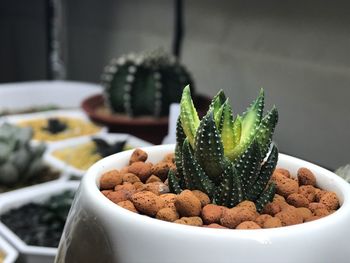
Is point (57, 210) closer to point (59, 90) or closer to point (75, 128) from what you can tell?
point (75, 128)

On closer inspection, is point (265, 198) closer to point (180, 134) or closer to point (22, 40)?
point (180, 134)

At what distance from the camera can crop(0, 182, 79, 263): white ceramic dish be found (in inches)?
27.9

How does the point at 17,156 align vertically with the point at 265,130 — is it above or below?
below

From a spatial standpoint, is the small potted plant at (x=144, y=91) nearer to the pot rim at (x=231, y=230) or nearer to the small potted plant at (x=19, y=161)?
the small potted plant at (x=19, y=161)

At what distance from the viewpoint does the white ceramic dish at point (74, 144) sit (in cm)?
103

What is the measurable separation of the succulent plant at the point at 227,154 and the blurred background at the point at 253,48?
241mm

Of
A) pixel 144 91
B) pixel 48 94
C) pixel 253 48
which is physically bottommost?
pixel 48 94

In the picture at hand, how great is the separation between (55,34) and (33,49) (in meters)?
0.46

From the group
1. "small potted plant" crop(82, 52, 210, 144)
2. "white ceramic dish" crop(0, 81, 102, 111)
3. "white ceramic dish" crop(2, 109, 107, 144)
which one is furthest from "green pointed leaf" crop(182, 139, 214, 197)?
"white ceramic dish" crop(0, 81, 102, 111)

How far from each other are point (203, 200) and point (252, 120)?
8 centimetres

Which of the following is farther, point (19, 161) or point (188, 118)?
point (19, 161)

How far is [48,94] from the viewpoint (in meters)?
1.56

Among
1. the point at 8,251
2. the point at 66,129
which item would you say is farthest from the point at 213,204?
the point at 66,129

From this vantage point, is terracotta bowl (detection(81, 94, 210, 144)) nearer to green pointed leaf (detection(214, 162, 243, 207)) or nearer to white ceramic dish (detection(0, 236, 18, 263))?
white ceramic dish (detection(0, 236, 18, 263))
